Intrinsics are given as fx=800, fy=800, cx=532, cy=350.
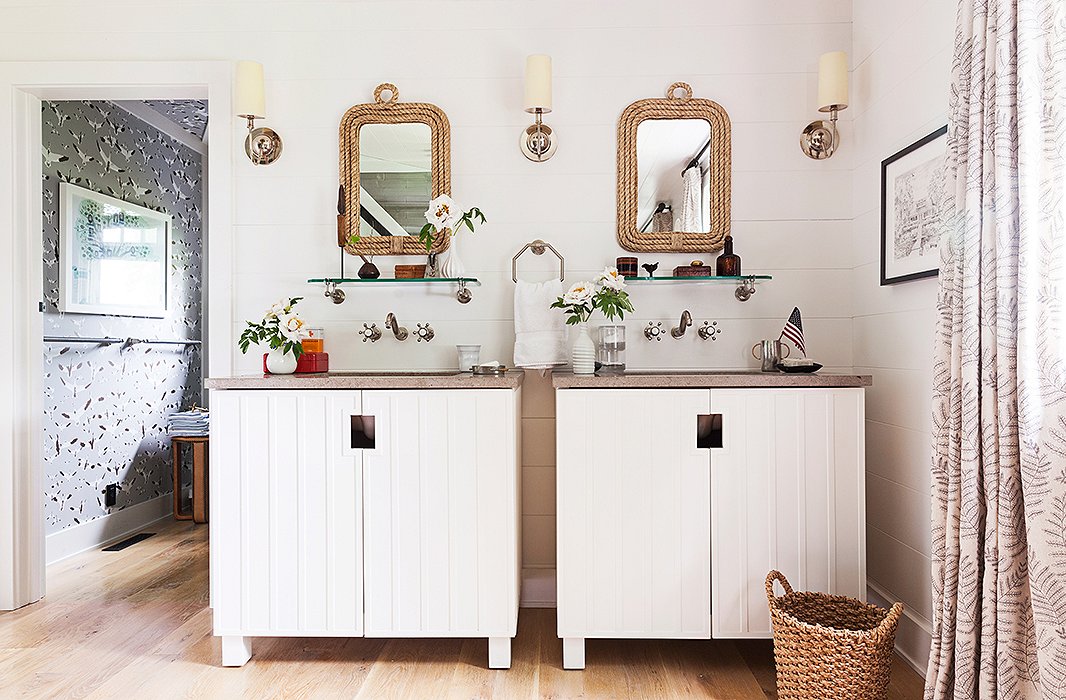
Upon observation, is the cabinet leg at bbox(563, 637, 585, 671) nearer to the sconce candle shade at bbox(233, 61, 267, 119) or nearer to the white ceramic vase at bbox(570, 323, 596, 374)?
the white ceramic vase at bbox(570, 323, 596, 374)

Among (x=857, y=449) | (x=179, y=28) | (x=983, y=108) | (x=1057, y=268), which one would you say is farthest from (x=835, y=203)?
(x=179, y=28)

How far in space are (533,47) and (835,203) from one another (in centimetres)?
127

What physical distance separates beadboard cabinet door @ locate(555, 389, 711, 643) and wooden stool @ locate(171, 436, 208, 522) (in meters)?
2.78

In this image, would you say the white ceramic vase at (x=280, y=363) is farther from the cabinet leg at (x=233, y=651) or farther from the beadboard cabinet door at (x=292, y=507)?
the cabinet leg at (x=233, y=651)

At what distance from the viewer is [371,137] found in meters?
3.00

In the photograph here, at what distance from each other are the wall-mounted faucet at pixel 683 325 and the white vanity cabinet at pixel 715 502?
0.50 m

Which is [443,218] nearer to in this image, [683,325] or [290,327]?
[290,327]

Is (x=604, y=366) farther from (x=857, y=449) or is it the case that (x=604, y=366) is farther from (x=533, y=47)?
(x=533, y=47)

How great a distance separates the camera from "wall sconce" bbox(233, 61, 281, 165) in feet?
9.44

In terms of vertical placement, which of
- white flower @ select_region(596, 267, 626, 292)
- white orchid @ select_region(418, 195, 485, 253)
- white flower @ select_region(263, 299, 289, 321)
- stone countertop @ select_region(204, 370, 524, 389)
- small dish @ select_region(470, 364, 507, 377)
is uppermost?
white orchid @ select_region(418, 195, 485, 253)

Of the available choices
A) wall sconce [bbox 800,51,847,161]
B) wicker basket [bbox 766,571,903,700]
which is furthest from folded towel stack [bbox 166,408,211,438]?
wall sconce [bbox 800,51,847,161]

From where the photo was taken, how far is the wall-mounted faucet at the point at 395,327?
2.91 metres

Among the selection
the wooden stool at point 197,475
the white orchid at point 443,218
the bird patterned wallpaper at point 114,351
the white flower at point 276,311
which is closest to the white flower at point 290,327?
the white flower at point 276,311

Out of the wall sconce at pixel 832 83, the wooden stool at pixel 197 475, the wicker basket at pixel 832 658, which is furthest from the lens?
the wooden stool at pixel 197 475
